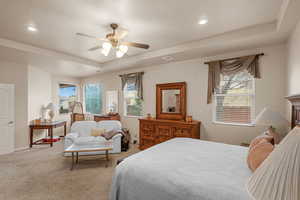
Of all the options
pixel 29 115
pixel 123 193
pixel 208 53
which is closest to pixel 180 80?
pixel 208 53

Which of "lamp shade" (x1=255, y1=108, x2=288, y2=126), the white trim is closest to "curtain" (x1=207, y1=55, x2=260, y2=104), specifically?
"lamp shade" (x1=255, y1=108, x2=288, y2=126)

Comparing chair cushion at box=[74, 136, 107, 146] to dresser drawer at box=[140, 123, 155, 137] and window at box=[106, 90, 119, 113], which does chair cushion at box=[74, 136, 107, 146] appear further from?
window at box=[106, 90, 119, 113]

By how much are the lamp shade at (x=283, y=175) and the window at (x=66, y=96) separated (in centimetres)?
691

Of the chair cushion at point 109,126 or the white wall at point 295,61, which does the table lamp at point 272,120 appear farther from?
the chair cushion at point 109,126

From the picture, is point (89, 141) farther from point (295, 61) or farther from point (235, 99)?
point (295, 61)

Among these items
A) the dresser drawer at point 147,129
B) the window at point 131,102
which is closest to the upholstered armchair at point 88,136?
the dresser drawer at point 147,129

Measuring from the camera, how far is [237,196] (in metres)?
1.04

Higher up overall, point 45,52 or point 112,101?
point 45,52

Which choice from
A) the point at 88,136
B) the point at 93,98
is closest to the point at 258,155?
the point at 88,136

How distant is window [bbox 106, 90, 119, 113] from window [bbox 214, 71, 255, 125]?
351 cm

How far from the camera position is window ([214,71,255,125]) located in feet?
10.4

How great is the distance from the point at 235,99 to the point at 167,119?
1800 mm

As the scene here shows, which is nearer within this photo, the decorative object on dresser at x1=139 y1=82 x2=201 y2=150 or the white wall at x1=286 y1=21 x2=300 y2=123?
the white wall at x1=286 y1=21 x2=300 y2=123

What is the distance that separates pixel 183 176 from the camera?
132 centimetres
